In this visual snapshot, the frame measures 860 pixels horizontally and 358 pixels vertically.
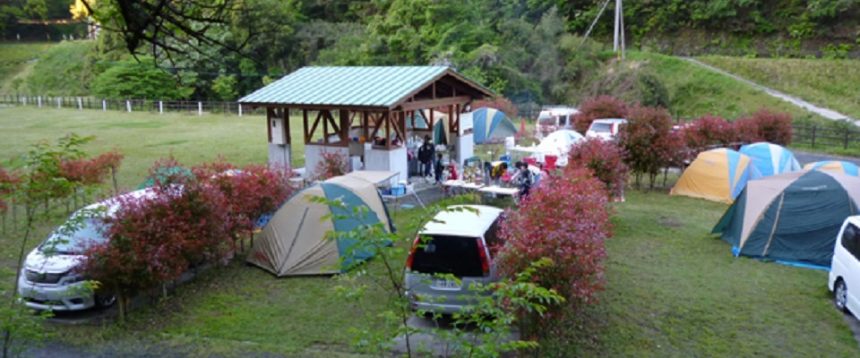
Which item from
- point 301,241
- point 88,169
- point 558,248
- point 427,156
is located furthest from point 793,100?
point 88,169

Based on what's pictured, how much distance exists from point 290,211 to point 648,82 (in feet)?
100

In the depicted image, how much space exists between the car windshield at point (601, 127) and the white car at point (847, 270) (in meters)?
14.2

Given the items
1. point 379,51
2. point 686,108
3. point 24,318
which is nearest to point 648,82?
point 686,108

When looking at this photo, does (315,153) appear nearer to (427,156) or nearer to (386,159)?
(386,159)

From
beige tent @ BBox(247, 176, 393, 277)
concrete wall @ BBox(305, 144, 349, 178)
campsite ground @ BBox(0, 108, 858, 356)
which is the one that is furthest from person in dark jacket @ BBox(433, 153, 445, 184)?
beige tent @ BBox(247, 176, 393, 277)

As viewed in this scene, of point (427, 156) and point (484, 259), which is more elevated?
point (427, 156)

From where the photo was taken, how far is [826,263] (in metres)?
11.0

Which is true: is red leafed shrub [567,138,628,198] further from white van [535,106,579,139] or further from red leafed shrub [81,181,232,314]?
white van [535,106,579,139]

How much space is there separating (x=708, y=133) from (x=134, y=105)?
37.3 metres

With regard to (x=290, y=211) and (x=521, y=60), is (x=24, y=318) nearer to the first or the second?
(x=290, y=211)

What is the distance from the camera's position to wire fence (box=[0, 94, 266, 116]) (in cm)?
4088

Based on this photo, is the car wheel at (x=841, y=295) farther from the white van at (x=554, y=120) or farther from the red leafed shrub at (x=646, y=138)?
the white van at (x=554, y=120)

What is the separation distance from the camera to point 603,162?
14.1 metres

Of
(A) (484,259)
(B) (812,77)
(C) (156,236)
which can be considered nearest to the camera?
(A) (484,259)
